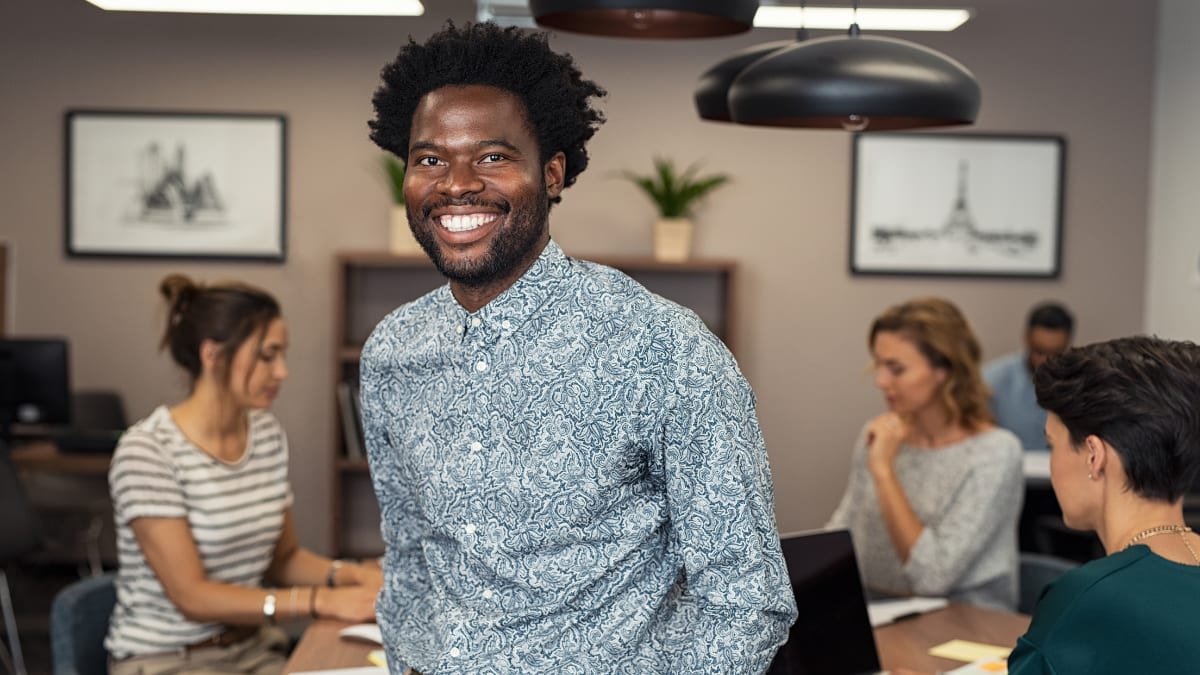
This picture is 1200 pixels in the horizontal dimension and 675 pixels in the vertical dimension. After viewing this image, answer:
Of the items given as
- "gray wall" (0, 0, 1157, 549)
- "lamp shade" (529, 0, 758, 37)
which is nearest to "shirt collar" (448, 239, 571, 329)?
"lamp shade" (529, 0, 758, 37)

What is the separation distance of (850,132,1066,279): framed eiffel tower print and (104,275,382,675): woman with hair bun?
386 centimetres

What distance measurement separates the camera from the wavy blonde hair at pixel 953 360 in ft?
10.9

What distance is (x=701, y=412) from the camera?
1523mm

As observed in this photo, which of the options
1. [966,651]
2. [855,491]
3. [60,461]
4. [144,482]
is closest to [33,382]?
[60,461]

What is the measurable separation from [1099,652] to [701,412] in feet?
2.26

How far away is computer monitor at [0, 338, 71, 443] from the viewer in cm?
517

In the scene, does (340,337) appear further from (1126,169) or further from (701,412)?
(701,412)

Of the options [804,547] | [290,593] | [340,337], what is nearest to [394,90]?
[804,547]

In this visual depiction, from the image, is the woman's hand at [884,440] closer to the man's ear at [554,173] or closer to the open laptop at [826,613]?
the open laptop at [826,613]

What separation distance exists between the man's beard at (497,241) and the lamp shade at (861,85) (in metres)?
0.69

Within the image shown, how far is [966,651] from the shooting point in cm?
261

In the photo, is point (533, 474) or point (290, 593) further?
point (290, 593)

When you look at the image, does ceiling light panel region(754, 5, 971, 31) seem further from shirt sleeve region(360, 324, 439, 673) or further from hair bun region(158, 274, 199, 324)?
shirt sleeve region(360, 324, 439, 673)

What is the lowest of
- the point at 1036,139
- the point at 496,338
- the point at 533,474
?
the point at 533,474
